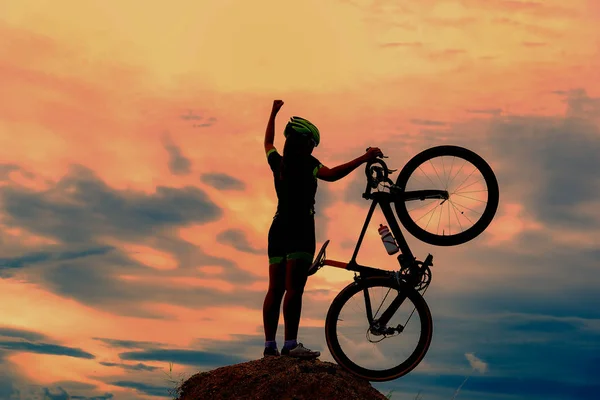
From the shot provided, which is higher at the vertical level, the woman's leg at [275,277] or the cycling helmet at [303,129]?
the cycling helmet at [303,129]

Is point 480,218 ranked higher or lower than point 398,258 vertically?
higher

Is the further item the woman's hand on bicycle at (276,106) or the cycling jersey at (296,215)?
the woman's hand on bicycle at (276,106)

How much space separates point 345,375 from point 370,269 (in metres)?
1.66

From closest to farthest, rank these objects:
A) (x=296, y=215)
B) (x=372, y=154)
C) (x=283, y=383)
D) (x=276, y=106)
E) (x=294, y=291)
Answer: (x=283, y=383), (x=372, y=154), (x=294, y=291), (x=296, y=215), (x=276, y=106)

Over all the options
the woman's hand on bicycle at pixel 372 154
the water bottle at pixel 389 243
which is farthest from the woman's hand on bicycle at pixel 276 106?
the water bottle at pixel 389 243

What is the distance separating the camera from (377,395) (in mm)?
12086

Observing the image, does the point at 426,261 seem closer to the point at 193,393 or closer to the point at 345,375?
the point at 345,375

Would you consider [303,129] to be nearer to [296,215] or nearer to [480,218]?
[296,215]

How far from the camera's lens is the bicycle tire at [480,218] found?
39.8 feet

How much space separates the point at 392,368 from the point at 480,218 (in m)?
2.68

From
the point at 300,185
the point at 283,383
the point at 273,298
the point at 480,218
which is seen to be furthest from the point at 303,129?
the point at 283,383

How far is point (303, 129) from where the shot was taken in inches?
491

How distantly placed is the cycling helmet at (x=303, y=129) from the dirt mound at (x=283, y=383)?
344 centimetres

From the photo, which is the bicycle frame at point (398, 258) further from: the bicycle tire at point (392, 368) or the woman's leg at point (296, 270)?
the woman's leg at point (296, 270)
